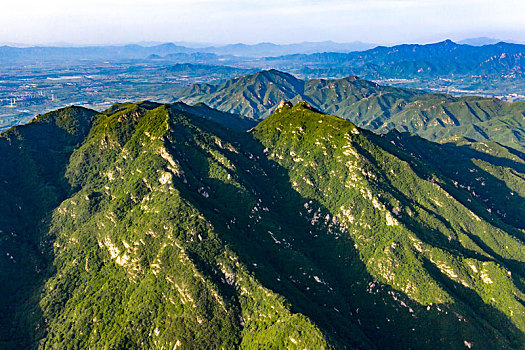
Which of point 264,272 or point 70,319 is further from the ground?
point 264,272

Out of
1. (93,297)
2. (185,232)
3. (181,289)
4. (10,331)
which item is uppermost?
(185,232)

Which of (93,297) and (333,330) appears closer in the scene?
(333,330)

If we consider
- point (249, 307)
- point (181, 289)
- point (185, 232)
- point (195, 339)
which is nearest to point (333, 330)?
point (249, 307)

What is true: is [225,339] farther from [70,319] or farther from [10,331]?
[10,331]

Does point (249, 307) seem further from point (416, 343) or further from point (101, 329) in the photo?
point (416, 343)

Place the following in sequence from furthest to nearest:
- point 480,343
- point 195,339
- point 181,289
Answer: point 480,343 < point 181,289 < point 195,339

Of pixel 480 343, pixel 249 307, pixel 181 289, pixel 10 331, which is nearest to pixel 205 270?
pixel 181 289

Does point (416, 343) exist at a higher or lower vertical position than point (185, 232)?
lower

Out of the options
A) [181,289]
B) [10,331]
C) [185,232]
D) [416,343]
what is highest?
[185,232]

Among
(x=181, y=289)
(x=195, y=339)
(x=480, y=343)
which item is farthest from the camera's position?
(x=480, y=343)
